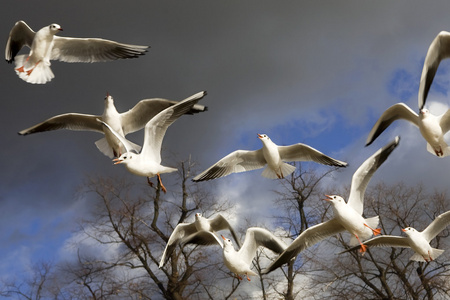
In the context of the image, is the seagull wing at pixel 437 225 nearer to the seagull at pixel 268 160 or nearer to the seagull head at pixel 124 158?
the seagull at pixel 268 160

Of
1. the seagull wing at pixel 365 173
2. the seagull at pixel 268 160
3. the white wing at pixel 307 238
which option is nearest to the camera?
the seagull wing at pixel 365 173

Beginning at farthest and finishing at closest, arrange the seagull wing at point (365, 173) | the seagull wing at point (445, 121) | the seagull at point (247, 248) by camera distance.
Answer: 1. the seagull wing at point (445, 121)
2. the seagull at point (247, 248)
3. the seagull wing at point (365, 173)

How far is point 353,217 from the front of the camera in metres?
8.98

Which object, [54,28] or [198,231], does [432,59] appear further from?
[54,28]

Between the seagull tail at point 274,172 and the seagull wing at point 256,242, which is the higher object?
the seagull tail at point 274,172

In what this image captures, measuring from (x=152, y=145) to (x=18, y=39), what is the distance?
13.2ft

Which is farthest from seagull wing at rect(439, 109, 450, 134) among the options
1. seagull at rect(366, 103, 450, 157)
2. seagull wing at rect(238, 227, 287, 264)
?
seagull wing at rect(238, 227, 287, 264)

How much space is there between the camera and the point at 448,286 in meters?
16.9

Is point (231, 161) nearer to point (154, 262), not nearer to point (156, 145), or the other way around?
point (156, 145)

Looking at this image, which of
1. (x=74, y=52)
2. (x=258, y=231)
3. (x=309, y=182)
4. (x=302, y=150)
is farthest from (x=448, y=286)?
(x=74, y=52)

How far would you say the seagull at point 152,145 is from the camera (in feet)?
30.0

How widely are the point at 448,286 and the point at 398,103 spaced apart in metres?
8.61

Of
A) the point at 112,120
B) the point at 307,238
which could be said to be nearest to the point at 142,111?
the point at 112,120

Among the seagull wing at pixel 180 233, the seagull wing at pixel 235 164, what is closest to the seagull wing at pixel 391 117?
the seagull wing at pixel 235 164
